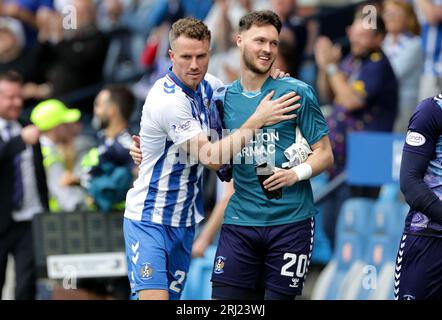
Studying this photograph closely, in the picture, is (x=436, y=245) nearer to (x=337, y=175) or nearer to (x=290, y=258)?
(x=290, y=258)

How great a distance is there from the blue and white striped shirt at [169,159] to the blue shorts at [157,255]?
0.07 m

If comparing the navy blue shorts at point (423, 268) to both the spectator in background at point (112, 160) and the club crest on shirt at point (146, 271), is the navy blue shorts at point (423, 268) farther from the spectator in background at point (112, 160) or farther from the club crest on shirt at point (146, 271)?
the spectator in background at point (112, 160)

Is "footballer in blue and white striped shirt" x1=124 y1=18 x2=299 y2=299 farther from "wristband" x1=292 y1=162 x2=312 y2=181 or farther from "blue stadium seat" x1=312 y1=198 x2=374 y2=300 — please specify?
"blue stadium seat" x1=312 y1=198 x2=374 y2=300

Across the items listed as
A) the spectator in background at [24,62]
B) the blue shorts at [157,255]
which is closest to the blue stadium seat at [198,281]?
the blue shorts at [157,255]

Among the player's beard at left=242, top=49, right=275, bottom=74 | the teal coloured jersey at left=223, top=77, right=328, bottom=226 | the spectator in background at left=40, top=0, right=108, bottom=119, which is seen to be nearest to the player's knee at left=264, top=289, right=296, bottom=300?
the teal coloured jersey at left=223, top=77, right=328, bottom=226

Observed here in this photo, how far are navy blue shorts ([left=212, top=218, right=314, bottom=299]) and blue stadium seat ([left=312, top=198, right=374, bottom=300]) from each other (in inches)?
116

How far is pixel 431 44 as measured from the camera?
450 inches

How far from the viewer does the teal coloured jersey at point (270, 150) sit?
295 inches

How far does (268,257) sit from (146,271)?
86 cm

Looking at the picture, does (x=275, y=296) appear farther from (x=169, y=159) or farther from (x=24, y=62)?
(x=24, y=62)

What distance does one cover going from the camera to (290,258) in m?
7.58

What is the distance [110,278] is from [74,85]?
5.32 metres

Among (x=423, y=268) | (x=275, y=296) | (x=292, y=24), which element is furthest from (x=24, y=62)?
(x=423, y=268)

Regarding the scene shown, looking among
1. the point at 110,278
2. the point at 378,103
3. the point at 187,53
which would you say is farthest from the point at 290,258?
the point at 378,103
